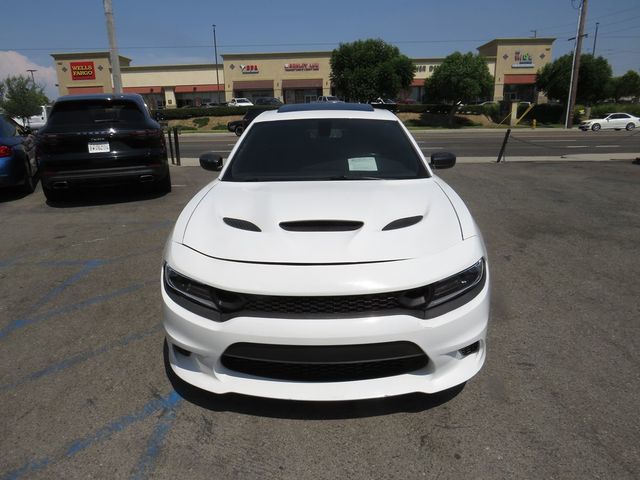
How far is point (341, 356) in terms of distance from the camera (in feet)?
7.25

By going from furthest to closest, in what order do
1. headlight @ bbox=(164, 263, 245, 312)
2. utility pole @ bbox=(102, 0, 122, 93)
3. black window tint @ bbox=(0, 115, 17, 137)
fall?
utility pole @ bbox=(102, 0, 122, 93) < black window tint @ bbox=(0, 115, 17, 137) < headlight @ bbox=(164, 263, 245, 312)

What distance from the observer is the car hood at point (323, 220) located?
7.79ft

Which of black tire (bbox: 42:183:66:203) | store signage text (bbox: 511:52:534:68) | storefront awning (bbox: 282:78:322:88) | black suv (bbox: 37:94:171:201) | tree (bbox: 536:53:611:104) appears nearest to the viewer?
black suv (bbox: 37:94:171:201)

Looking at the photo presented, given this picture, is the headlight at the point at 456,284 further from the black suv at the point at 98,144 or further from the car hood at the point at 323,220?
the black suv at the point at 98,144

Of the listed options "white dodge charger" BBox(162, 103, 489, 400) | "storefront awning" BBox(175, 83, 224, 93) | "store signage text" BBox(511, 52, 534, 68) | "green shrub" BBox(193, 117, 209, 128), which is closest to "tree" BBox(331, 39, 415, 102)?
"green shrub" BBox(193, 117, 209, 128)

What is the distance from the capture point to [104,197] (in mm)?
8500

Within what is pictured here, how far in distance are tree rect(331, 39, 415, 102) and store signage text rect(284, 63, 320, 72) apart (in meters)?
15.7

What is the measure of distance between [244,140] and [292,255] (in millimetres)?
1918

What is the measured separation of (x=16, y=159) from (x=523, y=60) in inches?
2636

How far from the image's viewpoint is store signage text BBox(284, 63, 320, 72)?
61844mm

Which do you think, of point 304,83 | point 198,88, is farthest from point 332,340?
point 198,88

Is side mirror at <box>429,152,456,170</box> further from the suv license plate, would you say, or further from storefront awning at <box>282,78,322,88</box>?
storefront awning at <box>282,78,322,88</box>

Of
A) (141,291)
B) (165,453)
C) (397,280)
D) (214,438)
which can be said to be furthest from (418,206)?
(141,291)

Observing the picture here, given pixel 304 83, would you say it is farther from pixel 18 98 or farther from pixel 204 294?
pixel 204 294
